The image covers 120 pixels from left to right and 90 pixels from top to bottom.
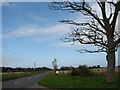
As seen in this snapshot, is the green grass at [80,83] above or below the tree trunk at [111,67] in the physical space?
below

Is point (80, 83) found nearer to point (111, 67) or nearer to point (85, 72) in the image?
point (111, 67)

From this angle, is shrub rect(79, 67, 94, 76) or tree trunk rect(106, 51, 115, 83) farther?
shrub rect(79, 67, 94, 76)

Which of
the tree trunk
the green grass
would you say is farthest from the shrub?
the tree trunk

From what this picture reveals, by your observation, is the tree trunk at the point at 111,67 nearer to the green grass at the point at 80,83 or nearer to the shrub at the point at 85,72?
the green grass at the point at 80,83

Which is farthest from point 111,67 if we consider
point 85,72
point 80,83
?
point 85,72

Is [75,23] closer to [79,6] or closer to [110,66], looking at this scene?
[79,6]

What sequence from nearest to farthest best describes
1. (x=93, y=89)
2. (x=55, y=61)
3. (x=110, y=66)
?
1. (x=93, y=89)
2. (x=110, y=66)
3. (x=55, y=61)

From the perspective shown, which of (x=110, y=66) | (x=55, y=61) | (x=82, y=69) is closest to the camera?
(x=110, y=66)

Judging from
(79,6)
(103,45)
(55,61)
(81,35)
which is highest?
(79,6)

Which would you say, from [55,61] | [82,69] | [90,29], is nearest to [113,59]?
[90,29]

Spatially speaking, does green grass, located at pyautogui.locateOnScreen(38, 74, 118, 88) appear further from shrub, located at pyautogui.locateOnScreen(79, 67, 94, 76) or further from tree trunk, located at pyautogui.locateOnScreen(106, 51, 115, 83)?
shrub, located at pyautogui.locateOnScreen(79, 67, 94, 76)

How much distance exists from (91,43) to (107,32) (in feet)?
5.76

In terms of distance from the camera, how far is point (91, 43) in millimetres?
15930

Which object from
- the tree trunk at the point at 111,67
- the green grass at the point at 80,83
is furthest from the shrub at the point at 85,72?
the tree trunk at the point at 111,67
